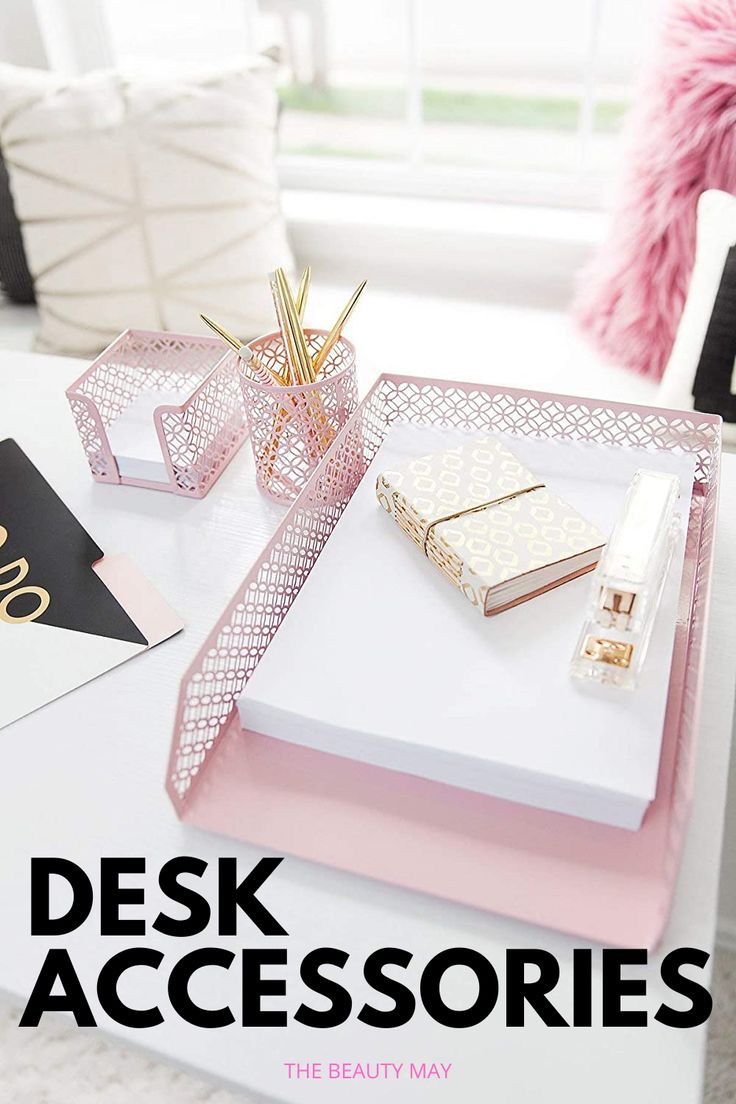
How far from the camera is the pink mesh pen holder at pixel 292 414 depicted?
758mm

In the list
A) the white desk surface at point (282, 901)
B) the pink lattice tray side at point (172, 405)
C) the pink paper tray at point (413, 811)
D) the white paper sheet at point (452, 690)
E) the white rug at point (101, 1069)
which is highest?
the pink lattice tray side at point (172, 405)

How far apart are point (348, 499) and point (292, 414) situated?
9 centimetres

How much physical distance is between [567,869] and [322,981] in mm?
157

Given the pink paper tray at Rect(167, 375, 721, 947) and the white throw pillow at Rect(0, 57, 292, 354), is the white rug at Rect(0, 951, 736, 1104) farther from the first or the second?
the white throw pillow at Rect(0, 57, 292, 354)

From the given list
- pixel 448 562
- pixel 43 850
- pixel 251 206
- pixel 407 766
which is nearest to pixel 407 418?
pixel 448 562

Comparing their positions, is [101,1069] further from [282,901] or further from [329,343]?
[329,343]

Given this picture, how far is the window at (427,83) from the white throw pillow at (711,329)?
46 cm

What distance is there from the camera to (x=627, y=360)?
50.9 inches

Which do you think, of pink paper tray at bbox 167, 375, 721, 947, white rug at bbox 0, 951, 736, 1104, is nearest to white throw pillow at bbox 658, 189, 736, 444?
pink paper tray at bbox 167, 375, 721, 947

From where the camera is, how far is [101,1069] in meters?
1.16

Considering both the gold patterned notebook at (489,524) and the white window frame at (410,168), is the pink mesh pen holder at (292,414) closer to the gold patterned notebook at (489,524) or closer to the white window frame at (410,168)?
the gold patterned notebook at (489,524)

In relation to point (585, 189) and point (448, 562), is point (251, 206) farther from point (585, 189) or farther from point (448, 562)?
point (448, 562)

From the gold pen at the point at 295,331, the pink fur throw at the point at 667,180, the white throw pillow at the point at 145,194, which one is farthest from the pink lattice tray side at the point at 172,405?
the pink fur throw at the point at 667,180

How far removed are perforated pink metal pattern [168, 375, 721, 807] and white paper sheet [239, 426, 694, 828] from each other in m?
0.02
